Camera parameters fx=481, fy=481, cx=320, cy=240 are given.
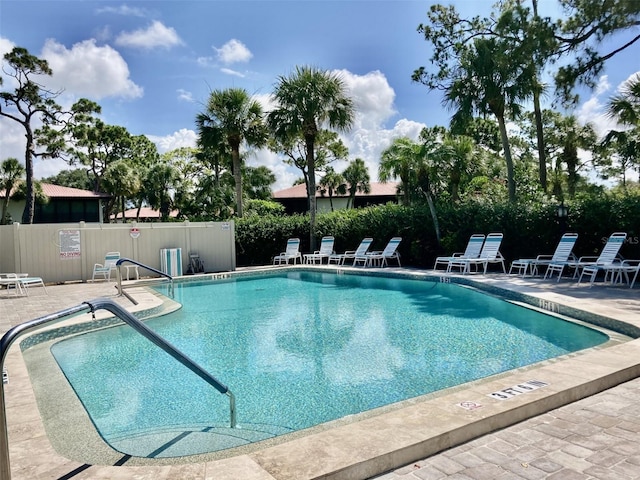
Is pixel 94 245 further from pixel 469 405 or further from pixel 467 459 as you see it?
pixel 467 459

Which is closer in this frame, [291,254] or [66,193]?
[291,254]

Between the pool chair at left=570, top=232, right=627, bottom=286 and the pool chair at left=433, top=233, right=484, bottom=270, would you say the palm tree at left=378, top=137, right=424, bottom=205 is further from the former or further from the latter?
the pool chair at left=570, top=232, right=627, bottom=286

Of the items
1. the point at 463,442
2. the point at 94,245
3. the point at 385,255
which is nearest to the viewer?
the point at 463,442

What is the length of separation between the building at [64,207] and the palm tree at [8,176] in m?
1.29

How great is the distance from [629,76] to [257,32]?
35.7ft

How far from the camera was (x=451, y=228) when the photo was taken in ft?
50.9

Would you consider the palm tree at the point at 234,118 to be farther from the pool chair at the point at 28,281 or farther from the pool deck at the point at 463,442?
the pool deck at the point at 463,442

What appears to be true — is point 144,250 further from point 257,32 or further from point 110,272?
point 257,32

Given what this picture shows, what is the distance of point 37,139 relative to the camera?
91.0ft

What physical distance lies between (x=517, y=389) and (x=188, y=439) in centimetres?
267

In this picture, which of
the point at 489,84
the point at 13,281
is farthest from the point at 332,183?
the point at 13,281

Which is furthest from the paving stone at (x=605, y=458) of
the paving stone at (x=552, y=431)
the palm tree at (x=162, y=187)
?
the palm tree at (x=162, y=187)

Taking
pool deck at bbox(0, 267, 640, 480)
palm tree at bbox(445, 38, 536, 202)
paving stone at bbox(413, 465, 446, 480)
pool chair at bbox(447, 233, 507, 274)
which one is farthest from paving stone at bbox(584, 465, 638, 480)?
palm tree at bbox(445, 38, 536, 202)

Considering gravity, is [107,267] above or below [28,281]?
above
